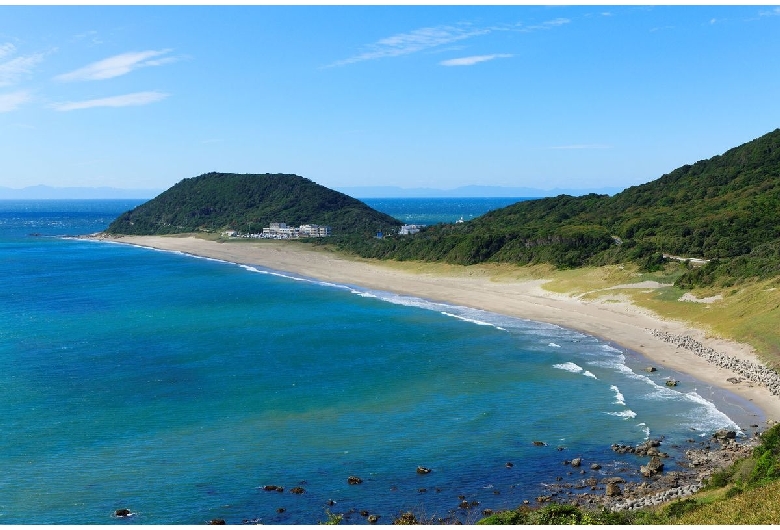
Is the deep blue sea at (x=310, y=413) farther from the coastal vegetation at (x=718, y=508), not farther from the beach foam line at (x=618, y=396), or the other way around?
the coastal vegetation at (x=718, y=508)

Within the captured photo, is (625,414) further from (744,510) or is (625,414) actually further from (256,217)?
(256,217)

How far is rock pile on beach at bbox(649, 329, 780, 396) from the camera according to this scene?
38.3 m

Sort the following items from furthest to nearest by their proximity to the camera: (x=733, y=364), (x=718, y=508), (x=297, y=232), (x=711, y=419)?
(x=297, y=232) < (x=733, y=364) < (x=711, y=419) < (x=718, y=508)

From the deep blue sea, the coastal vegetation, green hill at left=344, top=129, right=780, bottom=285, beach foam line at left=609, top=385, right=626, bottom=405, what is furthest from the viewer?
green hill at left=344, top=129, right=780, bottom=285

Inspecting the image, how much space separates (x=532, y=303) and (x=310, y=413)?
35774 millimetres

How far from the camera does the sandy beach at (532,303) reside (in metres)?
42.9

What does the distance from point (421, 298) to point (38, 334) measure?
36.2 metres

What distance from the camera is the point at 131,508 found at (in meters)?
24.9

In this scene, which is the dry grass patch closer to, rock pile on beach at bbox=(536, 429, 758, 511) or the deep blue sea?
rock pile on beach at bbox=(536, 429, 758, 511)

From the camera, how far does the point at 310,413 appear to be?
35.6 metres

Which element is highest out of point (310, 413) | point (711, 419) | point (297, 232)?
point (297, 232)

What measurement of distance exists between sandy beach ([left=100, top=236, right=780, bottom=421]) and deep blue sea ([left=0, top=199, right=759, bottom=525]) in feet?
6.73

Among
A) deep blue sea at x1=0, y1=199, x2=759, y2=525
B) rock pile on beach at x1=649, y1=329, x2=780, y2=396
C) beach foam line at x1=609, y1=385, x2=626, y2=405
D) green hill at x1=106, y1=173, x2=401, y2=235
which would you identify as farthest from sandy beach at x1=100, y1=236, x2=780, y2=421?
green hill at x1=106, y1=173, x2=401, y2=235

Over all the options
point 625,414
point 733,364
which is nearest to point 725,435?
point 625,414
